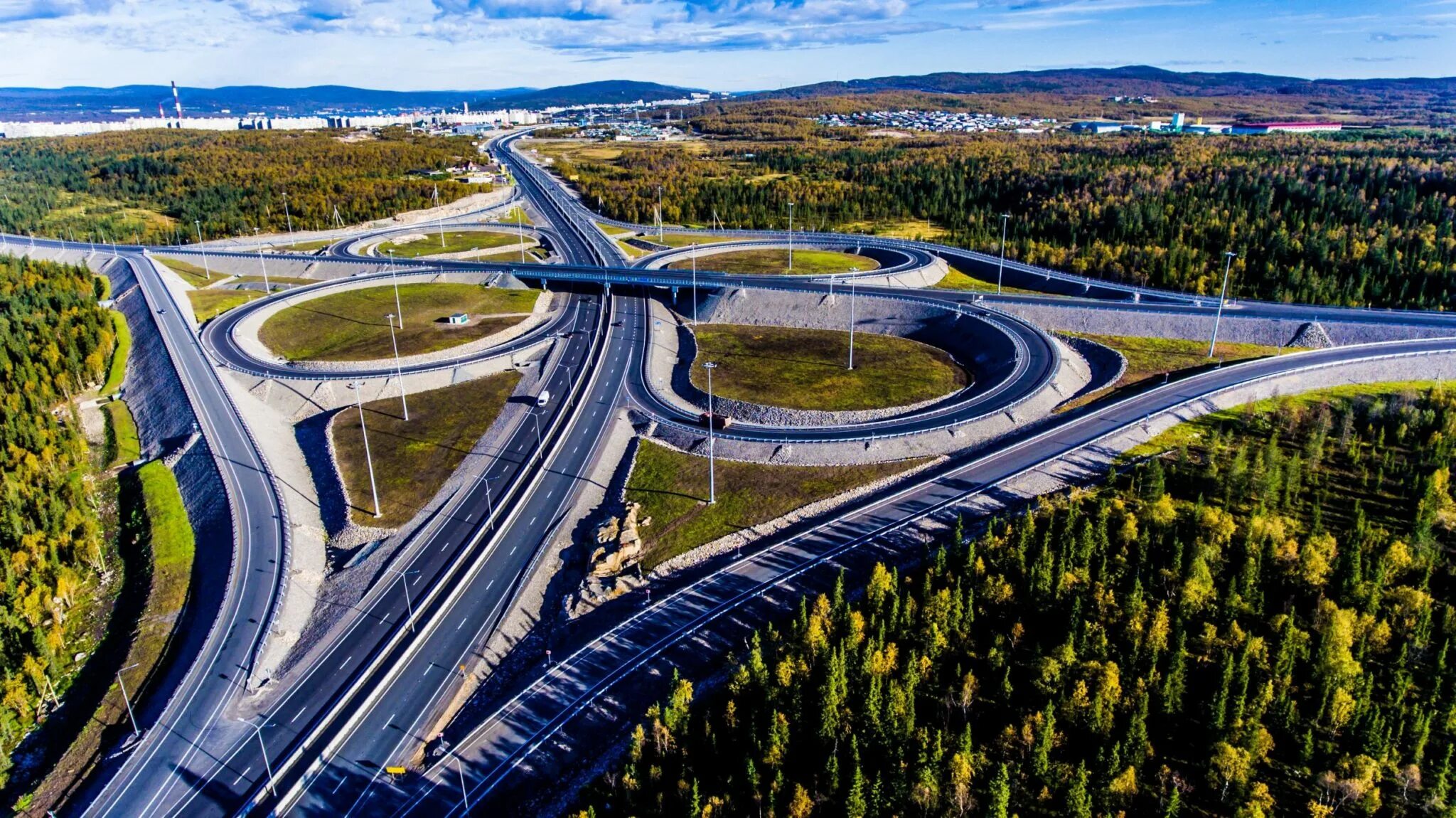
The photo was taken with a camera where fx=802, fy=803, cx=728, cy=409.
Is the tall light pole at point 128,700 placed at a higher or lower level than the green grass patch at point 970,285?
lower

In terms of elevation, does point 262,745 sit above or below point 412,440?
below

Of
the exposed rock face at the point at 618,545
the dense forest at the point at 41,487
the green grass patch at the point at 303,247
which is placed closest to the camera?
the dense forest at the point at 41,487

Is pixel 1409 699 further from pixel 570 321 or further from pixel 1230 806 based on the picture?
pixel 570 321

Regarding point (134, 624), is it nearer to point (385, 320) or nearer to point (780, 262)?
point (385, 320)

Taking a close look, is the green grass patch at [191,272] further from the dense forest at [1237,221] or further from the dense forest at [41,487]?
the dense forest at [1237,221]

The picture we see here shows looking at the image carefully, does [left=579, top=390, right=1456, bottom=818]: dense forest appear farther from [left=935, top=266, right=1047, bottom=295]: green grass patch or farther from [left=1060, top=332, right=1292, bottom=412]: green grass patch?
[left=935, top=266, right=1047, bottom=295]: green grass patch

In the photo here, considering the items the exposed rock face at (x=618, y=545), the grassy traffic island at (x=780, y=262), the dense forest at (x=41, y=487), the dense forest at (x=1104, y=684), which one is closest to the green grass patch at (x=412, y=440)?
the exposed rock face at (x=618, y=545)

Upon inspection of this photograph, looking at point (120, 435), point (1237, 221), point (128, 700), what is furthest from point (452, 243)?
point (1237, 221)
